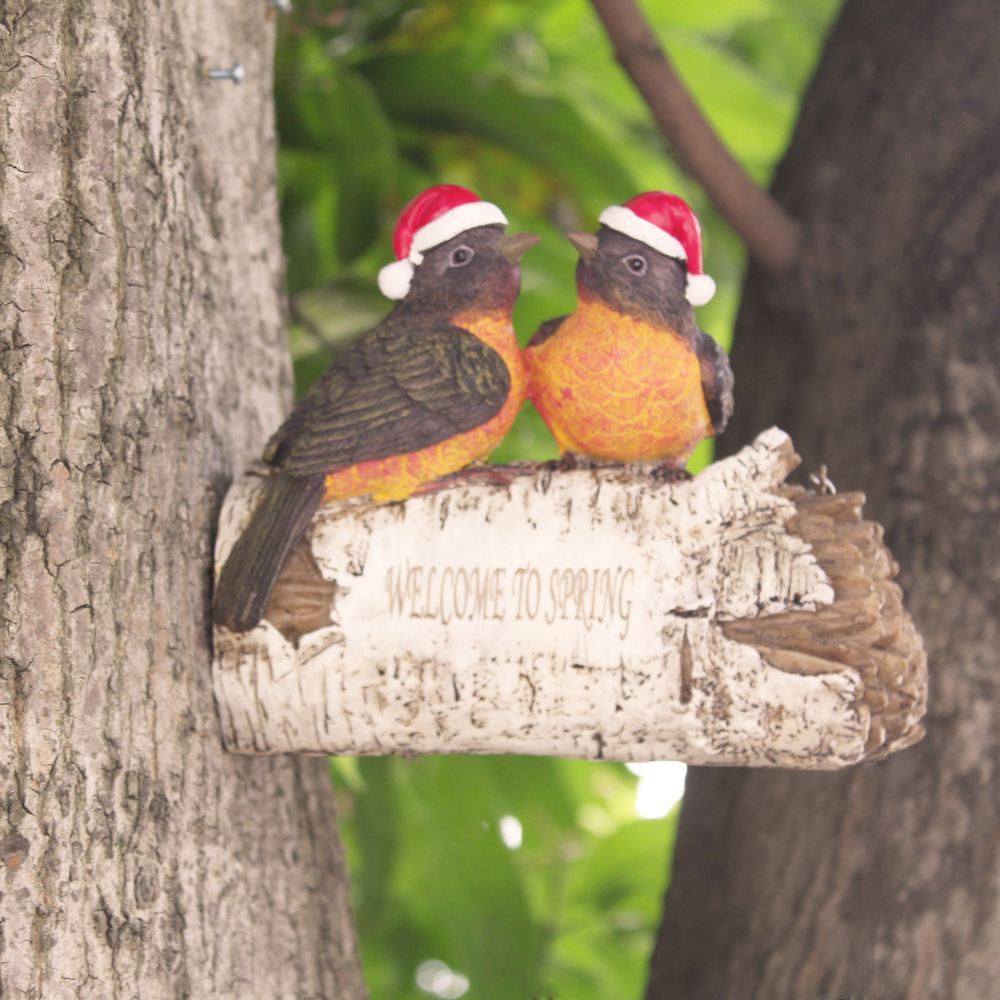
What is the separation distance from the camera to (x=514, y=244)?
3.37 feet

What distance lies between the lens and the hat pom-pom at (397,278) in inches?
41.1

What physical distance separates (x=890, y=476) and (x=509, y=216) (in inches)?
37.3

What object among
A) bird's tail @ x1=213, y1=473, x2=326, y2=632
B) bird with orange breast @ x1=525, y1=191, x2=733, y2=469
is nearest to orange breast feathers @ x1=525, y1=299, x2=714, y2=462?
bird with orange breast @ x1=525, y1=191, x2=733, y2=469

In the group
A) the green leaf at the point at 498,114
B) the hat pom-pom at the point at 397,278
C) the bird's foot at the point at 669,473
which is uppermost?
the green leaf at the point at 498,114

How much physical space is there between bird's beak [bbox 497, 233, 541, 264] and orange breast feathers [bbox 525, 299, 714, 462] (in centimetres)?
8

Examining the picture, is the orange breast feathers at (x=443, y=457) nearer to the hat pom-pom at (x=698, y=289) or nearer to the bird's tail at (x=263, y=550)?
the bird's tail at (x=263, y=550)

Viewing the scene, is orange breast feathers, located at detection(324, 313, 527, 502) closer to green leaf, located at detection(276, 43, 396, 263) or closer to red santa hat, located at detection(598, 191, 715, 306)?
red santa hat, located at detection(598, 191, 715, 306)

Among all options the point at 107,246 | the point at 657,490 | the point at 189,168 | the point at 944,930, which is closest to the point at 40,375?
the point at 107,246

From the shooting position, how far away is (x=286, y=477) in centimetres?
100

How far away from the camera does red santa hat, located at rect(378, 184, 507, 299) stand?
40.4 inches

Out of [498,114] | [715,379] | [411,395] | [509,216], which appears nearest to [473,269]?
[411,395]

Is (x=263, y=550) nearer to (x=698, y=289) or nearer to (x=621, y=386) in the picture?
(x=621, y=386)

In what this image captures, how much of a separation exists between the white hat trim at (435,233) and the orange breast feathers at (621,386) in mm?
138

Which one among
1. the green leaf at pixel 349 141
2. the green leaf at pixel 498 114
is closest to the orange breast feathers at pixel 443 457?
the green leaf at pixel 349 141
